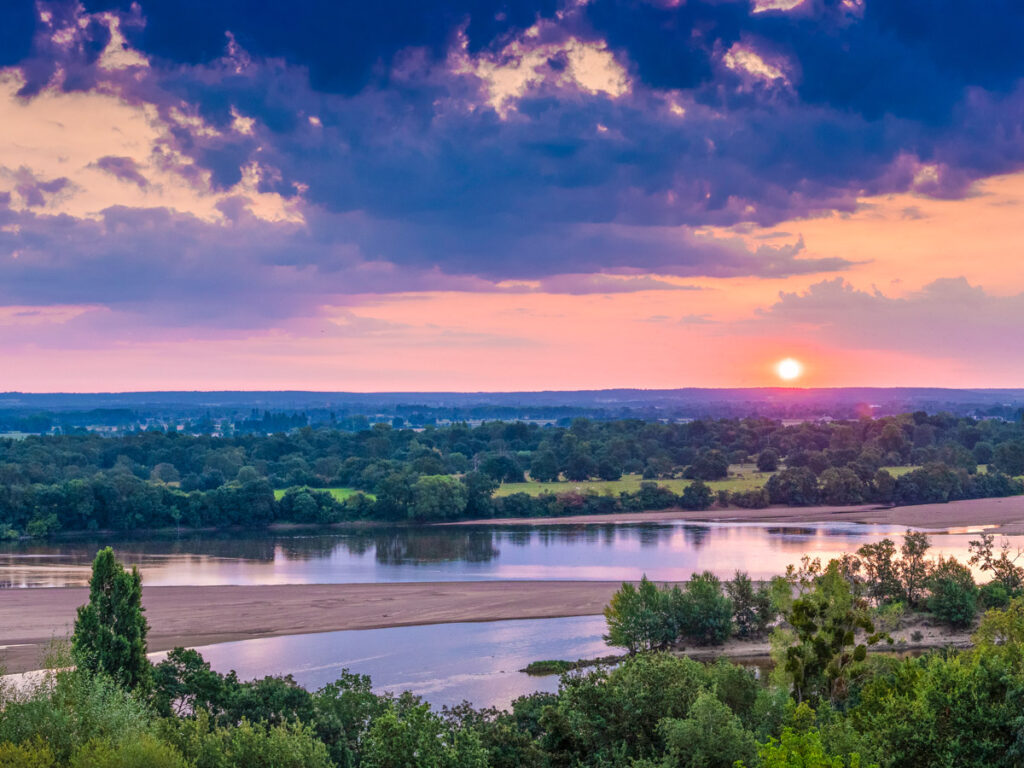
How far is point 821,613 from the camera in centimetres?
2928

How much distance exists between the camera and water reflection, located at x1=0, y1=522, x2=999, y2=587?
5997cm

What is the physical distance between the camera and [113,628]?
2867 cm

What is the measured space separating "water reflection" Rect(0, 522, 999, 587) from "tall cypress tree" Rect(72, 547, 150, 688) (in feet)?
95.4

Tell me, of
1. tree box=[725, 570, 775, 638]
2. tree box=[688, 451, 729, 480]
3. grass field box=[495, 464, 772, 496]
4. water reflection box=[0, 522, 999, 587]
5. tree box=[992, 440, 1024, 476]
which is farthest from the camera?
tree box=[992, 440, 1024, 476]

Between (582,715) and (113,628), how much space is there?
14819 mm

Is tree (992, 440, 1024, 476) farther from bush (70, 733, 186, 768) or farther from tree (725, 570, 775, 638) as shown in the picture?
bush (70, 733, 186, 768)

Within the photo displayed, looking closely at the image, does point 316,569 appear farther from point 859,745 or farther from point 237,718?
point 859,745

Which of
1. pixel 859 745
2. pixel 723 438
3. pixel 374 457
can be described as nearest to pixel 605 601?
pixel 859 745

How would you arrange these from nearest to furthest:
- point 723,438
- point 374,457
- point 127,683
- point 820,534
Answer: point 127,683 → point 820,534 → point 374,457 → point 723,438

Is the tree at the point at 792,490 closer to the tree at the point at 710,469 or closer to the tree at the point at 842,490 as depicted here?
the tree at the point at 842,490

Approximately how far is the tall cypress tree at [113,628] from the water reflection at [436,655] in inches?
341

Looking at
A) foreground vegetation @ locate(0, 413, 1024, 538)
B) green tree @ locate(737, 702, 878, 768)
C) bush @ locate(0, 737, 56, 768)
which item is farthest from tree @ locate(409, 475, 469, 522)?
green tree @ locate(737, 702, 878, 768)

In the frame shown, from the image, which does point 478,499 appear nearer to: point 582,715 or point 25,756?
point 582,715

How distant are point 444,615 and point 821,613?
2320 cm
